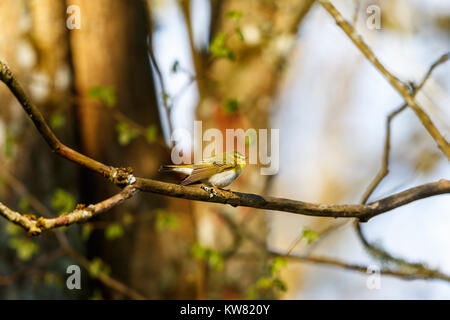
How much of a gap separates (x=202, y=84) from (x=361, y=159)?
1042cm

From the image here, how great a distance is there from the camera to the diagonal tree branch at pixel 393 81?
98.6 inches

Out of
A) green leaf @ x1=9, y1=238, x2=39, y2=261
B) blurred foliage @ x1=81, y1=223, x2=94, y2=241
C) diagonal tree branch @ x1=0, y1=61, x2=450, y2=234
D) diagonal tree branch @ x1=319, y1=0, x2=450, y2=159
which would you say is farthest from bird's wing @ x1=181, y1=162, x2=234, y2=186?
green leaf @ x1=9, y1=238, x2=39, y2=261

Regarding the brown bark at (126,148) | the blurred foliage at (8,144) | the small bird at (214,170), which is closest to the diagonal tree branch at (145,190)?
the small bird at (214,170)

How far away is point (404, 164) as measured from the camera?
32.9 ft

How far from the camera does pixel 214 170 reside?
2.76 m

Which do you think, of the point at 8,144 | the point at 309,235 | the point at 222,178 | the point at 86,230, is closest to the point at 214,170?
the point at 222,178

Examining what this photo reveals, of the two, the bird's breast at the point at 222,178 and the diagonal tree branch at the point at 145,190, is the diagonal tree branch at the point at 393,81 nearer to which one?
the diagonal tree branch at the point at 145,190

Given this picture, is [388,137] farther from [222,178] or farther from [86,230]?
[86,230]

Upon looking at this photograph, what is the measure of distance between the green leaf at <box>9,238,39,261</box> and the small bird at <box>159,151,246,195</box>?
2226 mm

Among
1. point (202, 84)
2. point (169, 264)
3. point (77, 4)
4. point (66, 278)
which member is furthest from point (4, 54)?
point (169, 264)

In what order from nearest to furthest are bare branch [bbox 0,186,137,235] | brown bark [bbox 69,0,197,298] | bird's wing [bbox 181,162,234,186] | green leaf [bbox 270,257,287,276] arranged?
bare branch [bbox 0,186,137,235]
bird's wing [bbox 181,162,234,186]
green leaf [bbox 270,257,287,276]
brown bark [bbox 69,0,197,298]

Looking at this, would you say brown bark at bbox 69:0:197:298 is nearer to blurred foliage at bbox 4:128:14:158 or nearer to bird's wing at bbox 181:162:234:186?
blurred foliage at bbox 4:128:14:158

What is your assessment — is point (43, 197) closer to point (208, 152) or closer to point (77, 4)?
point (208, 152)

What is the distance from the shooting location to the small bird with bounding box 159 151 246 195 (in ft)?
8.49
